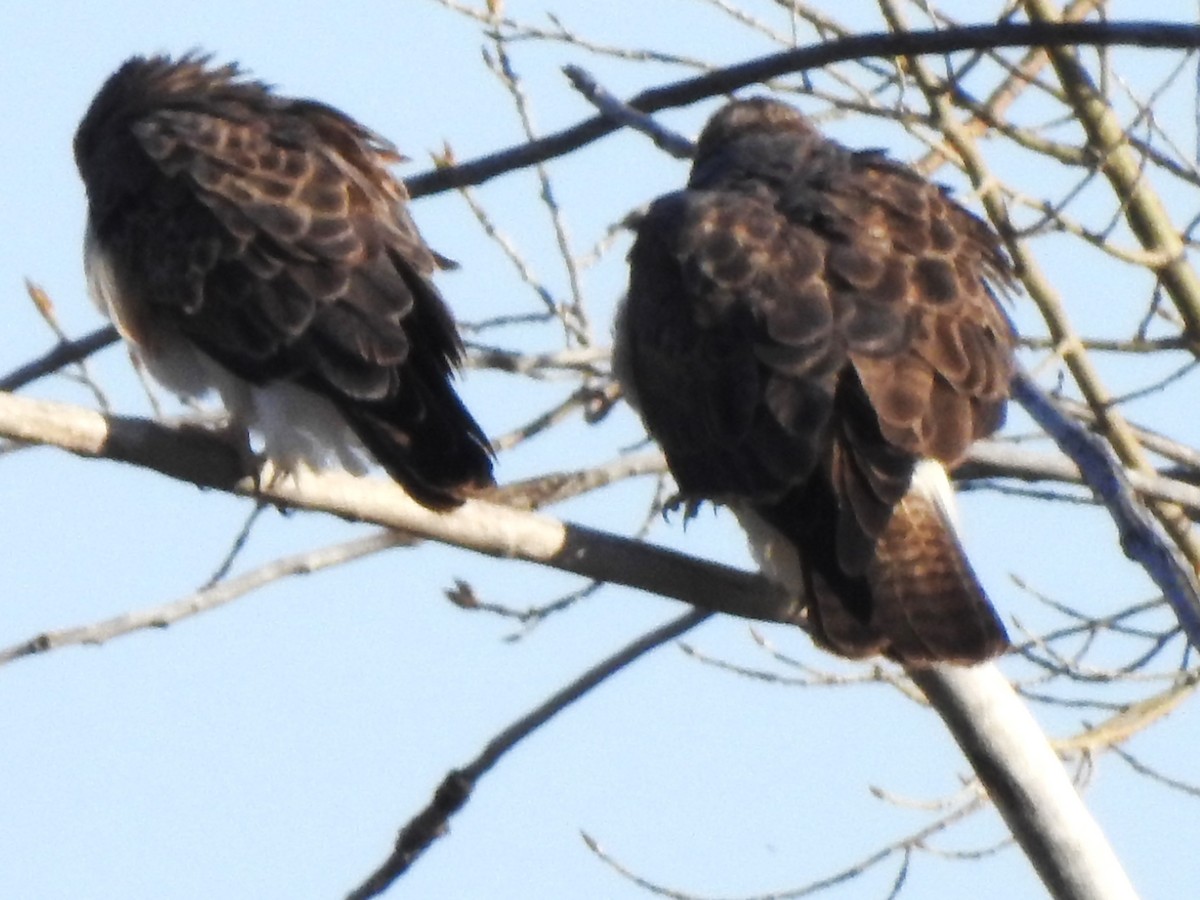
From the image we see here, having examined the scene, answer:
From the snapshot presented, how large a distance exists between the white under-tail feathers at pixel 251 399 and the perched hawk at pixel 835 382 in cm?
72

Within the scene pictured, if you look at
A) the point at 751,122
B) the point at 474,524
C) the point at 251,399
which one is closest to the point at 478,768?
the point at 474,524

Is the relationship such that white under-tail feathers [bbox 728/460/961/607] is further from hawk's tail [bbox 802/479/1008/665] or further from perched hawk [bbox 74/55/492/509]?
perched hawk [bbox 74/55/492/509]

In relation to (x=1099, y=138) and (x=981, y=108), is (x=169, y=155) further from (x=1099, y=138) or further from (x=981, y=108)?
(x=1099, y=138)

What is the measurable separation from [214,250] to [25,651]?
1.62 meters

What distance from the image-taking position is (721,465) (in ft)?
18.0

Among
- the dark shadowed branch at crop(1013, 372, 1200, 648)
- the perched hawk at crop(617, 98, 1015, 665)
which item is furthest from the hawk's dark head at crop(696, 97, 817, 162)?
the dark shadowed branch at crop(1013, 372, 1200, 648)

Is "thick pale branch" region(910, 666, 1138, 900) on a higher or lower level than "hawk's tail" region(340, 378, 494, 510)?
lower

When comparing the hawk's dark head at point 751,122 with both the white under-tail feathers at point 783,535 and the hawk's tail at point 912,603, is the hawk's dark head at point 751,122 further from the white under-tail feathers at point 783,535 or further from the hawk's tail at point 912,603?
the hawk's tail at point 912,603

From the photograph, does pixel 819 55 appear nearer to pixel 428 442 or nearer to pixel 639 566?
pixel 639 566

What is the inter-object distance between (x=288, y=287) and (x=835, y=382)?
1390 mm

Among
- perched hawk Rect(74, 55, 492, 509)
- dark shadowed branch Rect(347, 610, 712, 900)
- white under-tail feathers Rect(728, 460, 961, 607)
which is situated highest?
perched hawk Rect(74, 55, 492, 509)

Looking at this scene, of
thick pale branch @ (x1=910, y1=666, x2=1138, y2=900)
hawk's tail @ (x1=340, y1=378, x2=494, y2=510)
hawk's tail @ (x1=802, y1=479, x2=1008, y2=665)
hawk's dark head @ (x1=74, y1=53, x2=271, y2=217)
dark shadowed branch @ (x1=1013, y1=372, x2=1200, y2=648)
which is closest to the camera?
dark shadowed branch @ (x1=1013, y1=372, x2=1200, y2=648)

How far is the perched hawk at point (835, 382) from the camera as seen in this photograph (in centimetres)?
528

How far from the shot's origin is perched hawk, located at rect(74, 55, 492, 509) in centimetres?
571
